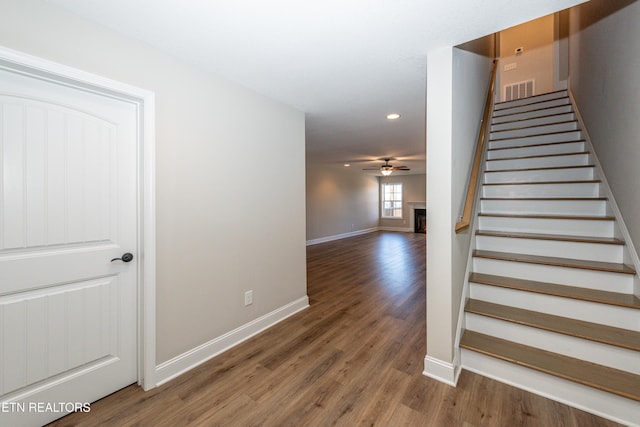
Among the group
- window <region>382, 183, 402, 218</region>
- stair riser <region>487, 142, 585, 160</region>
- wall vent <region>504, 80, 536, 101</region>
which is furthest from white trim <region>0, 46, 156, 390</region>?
window <region>382, 183, 402, 218</region>

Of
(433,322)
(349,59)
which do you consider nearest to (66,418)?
(433,322)

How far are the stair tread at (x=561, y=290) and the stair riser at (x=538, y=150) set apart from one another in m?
1.85

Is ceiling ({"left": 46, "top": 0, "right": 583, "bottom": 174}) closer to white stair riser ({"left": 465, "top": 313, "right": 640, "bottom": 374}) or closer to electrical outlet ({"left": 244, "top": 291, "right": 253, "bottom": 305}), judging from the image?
electrical outlet ({"left": 244, "top": 291, "right": 253, "bottom": 305})

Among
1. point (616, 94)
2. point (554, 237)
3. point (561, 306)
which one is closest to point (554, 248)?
point (554, 237)

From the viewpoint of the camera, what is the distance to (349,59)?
1.96 m

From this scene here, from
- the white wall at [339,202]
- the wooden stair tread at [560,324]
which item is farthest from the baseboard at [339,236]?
the wooden stair tread at [560,324]

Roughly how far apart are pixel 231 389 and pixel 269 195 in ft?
5.35

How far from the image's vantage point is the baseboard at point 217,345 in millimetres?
1870

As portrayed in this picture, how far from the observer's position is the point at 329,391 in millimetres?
1755

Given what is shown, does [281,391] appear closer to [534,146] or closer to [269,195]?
[269,195]

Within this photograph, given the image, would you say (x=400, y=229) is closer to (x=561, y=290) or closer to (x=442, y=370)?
(x=561, y=290)

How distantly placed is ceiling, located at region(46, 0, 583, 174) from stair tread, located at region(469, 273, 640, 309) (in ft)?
5.93

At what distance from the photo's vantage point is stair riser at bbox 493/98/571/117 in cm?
404

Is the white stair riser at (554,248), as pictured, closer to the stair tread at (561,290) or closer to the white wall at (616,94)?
the white wall at (616,94)
